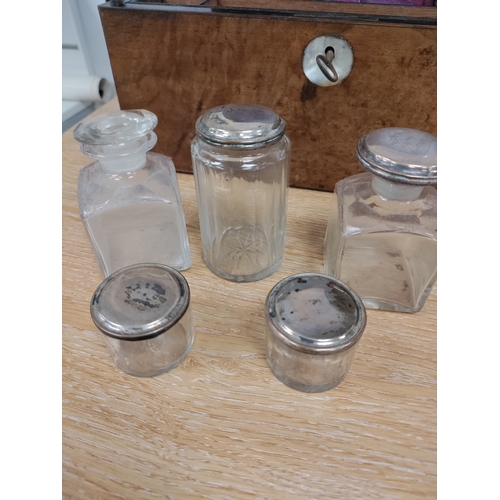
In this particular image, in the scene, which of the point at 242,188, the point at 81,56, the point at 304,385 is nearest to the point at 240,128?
the point at 242,188

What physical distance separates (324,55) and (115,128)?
262mm

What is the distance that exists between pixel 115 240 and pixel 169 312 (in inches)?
5.9

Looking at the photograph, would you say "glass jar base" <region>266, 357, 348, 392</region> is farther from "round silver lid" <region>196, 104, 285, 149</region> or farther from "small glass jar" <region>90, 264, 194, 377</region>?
"round silver lid" <region>196, 104, 285, 149</region>

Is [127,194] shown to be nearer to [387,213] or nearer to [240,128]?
[240,128]

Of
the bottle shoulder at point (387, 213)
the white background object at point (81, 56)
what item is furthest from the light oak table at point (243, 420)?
the white background object at point (81, 56)

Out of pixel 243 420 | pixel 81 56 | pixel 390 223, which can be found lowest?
pixel 243 420

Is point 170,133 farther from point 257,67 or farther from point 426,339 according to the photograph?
point 426,339

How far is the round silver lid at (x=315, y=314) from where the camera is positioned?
35cm

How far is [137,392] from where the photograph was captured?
1.32 feet

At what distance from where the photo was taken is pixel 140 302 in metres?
0.39

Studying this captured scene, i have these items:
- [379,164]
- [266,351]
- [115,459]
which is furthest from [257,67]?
[115,459]

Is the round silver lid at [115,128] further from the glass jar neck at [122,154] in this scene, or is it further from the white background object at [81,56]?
the white background object at [81,56]

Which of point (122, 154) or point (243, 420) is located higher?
point (122, 154)

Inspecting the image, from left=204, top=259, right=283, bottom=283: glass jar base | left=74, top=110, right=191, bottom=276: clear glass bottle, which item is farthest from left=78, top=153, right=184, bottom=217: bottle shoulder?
left=204, top=259, right=283, bottom=283: glass jar base
